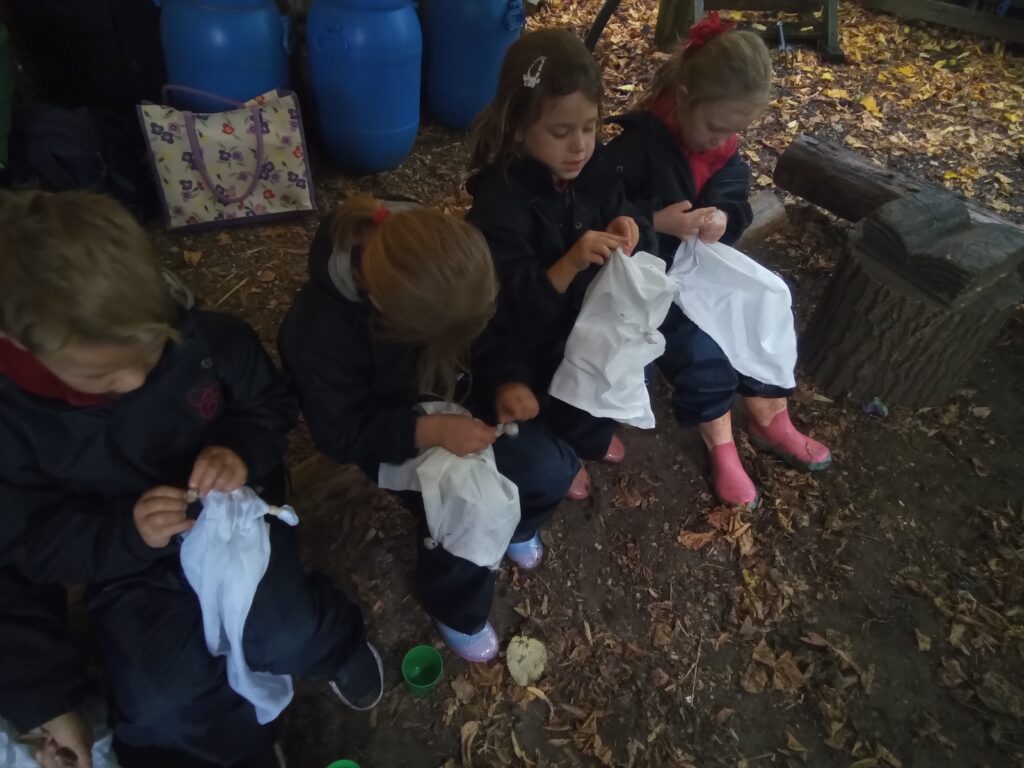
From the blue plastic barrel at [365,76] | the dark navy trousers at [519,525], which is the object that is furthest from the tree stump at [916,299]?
the blue plastic barrel at [365,76]

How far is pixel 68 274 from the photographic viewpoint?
1.18 meters

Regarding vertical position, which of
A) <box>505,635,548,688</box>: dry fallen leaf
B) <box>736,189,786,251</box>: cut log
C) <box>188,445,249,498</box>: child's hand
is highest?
<box>188,445,249,498</box>: child's hand

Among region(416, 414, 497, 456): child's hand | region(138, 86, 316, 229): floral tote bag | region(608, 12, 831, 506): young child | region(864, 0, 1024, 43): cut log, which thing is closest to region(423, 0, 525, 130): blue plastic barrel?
region(138, 86, 316, 229): floral tote bag

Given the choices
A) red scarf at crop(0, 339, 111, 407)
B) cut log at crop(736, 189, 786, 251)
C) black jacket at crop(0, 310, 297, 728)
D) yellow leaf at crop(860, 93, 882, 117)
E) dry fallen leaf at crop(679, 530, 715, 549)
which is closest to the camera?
red scarf at crop(0, 339, 111, 407)

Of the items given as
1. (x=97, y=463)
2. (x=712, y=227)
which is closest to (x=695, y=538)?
(x=712, y=227)

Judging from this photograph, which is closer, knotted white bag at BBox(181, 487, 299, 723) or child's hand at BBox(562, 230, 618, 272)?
knotted white bag at BBox(181, 487, 299, 723)

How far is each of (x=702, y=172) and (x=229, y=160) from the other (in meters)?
2.04

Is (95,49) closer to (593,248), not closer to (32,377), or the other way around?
(32,377)

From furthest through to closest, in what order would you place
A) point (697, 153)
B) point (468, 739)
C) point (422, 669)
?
1. point (697, 153)
2. point (422, 669)
3. point (468, 739)

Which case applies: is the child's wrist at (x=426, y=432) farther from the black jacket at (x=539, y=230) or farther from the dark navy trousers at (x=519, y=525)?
the black jacket at (x=539, y=230)

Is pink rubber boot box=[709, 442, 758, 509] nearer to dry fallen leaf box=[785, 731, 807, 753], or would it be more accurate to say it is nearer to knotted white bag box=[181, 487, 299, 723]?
dry fallen leaf box=[785, 731, 807, 753]

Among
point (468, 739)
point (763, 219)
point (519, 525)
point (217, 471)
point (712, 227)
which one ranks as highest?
point (712, 227)

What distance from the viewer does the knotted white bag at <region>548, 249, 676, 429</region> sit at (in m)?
1.84

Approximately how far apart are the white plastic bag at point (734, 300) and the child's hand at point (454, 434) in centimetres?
89
